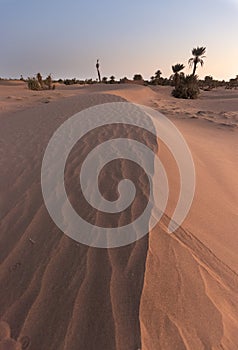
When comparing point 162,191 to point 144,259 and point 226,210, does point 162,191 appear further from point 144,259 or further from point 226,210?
point 144,259

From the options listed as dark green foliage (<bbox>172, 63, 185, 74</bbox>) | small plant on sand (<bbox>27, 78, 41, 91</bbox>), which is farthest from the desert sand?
dark green foliage (<bbox>172, 63, 185, 74</bbox>)

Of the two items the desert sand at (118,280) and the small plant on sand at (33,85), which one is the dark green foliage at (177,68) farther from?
the desert sand at (118,280)

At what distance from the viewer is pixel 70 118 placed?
21.0 ft

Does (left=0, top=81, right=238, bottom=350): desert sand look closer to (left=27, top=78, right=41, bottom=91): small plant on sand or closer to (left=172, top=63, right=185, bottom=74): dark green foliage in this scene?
(left=27, top=78, right=41, bottom=91): small plant on sand

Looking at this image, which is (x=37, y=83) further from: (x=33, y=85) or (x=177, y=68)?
(x=177, y=68)

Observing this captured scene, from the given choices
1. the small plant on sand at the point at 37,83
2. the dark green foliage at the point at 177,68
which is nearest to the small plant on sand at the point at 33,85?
the small plant on sand at the point at 37,83

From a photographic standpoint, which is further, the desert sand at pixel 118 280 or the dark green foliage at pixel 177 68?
the dark green foliage at pixel 177 68

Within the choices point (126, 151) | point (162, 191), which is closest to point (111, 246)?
point (162, 191)

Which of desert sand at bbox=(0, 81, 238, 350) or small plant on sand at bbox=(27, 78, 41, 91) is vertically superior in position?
desert sand at bbox=(0, 81, 238, 350)

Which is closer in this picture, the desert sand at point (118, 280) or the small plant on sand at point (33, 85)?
the desert sand at point (118, 280)

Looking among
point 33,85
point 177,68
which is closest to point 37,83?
point 33,85

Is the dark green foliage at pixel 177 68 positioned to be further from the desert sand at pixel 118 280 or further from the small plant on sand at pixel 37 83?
the desert sand at pixel 118 280

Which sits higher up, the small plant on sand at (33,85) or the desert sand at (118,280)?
the desert sand at (118,280)

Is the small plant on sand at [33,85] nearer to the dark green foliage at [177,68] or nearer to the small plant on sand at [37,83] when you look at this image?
the small plant on sand at [37,83]
